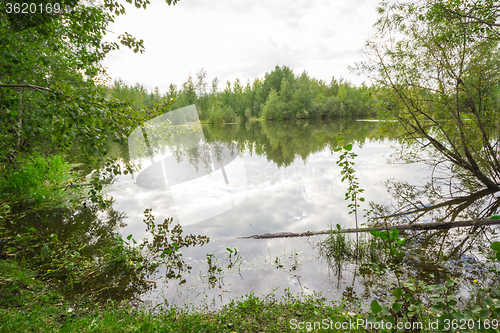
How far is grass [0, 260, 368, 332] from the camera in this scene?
2844 mm

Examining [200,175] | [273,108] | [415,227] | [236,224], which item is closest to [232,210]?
[236,224]

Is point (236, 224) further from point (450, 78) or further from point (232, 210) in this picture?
point (450, 78)

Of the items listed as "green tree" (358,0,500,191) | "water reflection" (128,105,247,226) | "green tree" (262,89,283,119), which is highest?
"green tree" (262,89,283,119)

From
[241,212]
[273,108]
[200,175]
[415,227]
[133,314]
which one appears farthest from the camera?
[273,108]

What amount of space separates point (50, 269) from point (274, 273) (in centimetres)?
418

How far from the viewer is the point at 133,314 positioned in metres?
3.41

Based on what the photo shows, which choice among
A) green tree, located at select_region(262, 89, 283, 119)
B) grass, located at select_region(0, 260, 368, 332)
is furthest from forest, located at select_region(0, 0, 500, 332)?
green tree, located at select_region(262, 89, 283, 119)

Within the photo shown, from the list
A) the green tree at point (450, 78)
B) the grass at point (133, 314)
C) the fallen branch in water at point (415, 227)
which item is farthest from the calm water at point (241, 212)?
the green tree at point (450, 78)

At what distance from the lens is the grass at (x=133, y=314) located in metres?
2.84

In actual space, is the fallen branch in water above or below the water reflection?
below

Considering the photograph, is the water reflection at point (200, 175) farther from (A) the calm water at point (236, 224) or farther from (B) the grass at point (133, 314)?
(B) the grass at point (133, 314)

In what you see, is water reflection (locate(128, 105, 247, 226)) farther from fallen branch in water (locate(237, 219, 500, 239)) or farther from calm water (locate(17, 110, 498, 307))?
fallen branch in water (locate(237, 219, 500, 239))

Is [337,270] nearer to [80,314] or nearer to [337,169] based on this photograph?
[80,314]

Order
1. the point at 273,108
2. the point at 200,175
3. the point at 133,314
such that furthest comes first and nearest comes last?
1. the point at 273,108
2. the point at 200,175
3. the point at 133,314
